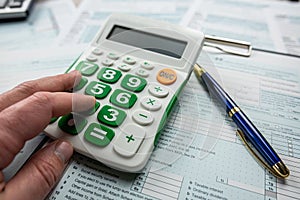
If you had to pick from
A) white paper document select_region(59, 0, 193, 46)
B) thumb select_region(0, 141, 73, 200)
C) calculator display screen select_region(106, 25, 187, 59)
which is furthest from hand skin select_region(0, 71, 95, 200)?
white paper document select_region(59, 0, 193, 46)

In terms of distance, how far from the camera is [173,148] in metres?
0.33

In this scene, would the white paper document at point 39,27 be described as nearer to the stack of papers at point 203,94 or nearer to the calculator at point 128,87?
the stack of papers at point 203,94

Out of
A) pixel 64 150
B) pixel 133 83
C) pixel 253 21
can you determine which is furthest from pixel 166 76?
pixel 253 21

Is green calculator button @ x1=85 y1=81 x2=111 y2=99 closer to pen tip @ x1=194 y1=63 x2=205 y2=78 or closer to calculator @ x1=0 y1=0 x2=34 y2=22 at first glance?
pen tip @ x1=194 y1=63 x2=205 y2=78

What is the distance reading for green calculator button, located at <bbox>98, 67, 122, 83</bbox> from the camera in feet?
1.21

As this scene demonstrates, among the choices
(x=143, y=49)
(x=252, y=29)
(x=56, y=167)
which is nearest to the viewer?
(x=56, y=167)

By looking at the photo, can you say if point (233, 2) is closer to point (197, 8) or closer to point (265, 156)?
point (197, 8)

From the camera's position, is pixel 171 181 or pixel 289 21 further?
pixel 289 21

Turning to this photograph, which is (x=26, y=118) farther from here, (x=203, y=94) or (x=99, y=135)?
(x=203, y=94)

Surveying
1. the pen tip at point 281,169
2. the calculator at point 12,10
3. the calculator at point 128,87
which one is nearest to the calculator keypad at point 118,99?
the calculator at point 128,87

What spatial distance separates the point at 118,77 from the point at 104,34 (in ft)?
0.29

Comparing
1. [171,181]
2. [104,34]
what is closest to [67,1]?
[104,34]

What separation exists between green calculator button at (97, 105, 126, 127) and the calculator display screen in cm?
11

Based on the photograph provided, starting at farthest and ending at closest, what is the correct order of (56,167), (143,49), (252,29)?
(252,29) → (143,49) → (56,167)
